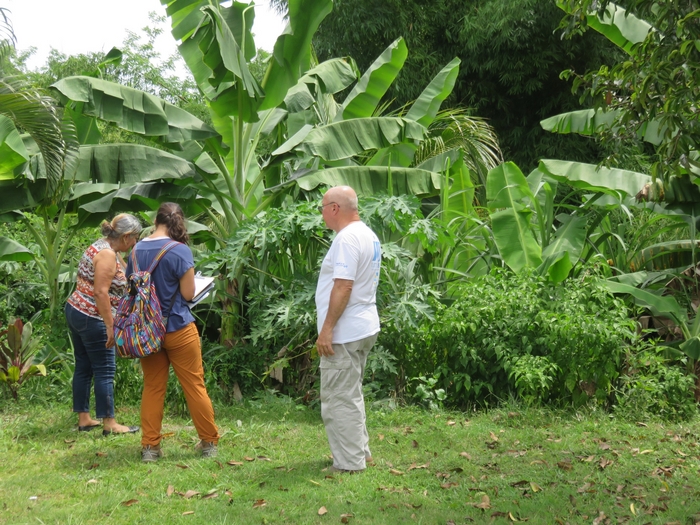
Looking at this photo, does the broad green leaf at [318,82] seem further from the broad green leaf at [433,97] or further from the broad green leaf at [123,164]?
the broad green leaf at [123,164]

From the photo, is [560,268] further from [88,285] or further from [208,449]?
[88,285]

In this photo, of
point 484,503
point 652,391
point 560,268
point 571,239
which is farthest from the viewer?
point 571,239

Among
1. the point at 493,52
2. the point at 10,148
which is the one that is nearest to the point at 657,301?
the point at 10,148

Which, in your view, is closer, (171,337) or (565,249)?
(171,337)

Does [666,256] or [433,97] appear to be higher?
[433,97]

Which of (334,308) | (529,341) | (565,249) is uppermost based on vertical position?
(565,249)

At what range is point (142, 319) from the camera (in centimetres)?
547

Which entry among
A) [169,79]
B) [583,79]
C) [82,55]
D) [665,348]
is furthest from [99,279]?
[169,79]

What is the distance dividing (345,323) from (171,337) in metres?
1.37

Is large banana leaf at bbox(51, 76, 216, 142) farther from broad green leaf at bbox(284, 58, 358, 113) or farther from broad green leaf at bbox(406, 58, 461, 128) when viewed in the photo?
broad green leaf at bbox(406, 58, 461, 128)

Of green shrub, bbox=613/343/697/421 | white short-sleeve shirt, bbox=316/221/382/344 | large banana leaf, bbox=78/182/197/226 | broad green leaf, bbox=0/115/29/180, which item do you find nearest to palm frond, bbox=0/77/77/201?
broad green leaf, bbox=0/115/29/180

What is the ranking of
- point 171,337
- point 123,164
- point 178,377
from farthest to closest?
point 123,164, point 178,377, point 171,337

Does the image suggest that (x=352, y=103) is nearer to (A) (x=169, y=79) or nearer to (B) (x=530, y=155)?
(B) (x=530, y=155)

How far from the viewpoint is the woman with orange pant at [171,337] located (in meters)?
5.55
